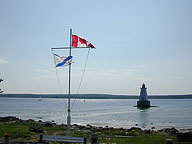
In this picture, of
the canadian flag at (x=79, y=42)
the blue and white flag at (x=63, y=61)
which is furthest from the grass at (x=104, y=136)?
the canadian flag at (x=79, y=42)

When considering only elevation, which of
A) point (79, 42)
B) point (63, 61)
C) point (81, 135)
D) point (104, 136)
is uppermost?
point (79, 42)

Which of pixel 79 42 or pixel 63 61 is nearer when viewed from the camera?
pixel 63 61

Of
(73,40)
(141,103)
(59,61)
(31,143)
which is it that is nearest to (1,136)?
(31,143)

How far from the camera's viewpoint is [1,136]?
62.6ft

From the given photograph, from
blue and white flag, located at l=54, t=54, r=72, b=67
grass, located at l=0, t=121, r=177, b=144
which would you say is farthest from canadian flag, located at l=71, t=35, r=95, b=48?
grass, located at l=0, t=121, r=177, b=144

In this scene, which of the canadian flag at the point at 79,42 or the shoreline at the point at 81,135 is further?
the shoreline at the point at 81,135

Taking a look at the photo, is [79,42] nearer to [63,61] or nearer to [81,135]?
[63,61]

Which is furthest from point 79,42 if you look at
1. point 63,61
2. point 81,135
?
point 81,135

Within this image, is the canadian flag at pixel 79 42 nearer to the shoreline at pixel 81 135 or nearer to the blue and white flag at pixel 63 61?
the blue and white flag at pixel 63 61

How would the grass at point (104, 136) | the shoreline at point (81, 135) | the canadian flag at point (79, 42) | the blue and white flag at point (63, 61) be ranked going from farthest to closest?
the shoreline at point (81, 135) → the grass at point (104, 136) → the canadian flag at point (79, 42) → the blue and white flag at point (63, 61)

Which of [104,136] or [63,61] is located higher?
[63,61]

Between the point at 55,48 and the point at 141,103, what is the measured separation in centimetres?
7836

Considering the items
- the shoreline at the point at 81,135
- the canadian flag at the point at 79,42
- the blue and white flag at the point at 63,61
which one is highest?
the canadian flag at the point at 79,42

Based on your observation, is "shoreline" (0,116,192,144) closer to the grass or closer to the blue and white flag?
the grass
